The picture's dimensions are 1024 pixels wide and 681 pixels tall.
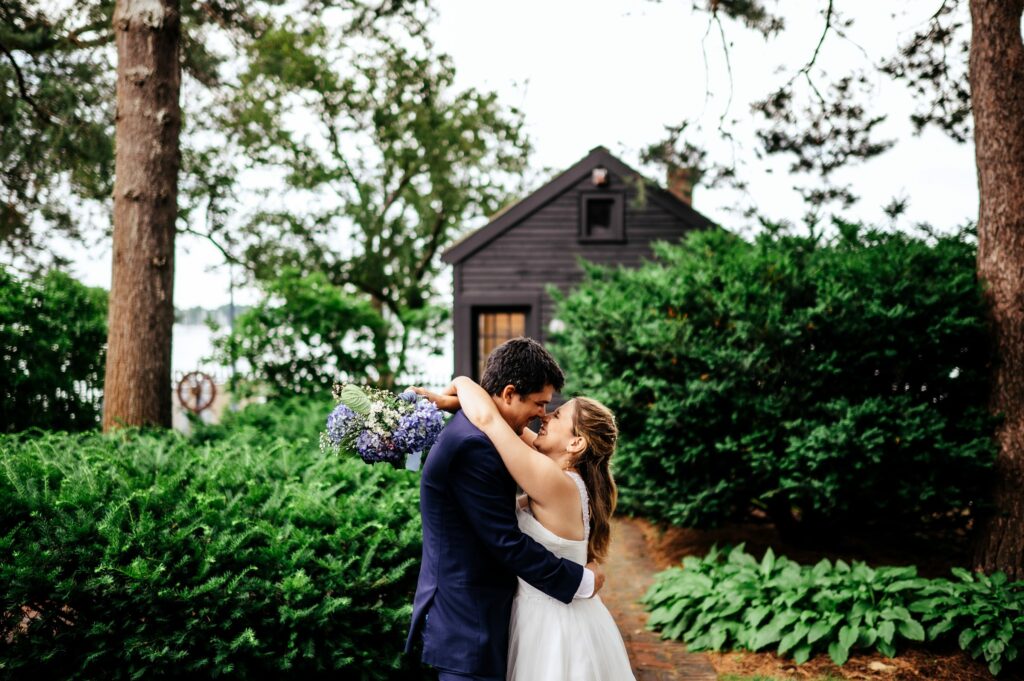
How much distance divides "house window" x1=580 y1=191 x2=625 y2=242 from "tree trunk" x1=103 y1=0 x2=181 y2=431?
1103 cm

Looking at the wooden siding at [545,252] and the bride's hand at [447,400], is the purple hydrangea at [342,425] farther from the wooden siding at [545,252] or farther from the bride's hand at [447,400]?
the wooden siding at [545,252]

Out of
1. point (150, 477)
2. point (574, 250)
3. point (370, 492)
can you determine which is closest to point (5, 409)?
point (150, 477)

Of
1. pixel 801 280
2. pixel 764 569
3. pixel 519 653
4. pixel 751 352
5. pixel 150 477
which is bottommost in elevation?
pixel 764 569

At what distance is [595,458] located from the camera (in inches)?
132

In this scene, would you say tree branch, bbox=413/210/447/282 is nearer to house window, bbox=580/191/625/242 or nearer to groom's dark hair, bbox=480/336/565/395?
house window, bbox=580/191/625/242

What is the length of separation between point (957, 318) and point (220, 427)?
7292 millimetres

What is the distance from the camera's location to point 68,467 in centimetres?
497

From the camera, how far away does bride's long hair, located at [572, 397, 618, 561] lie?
3.33 metres

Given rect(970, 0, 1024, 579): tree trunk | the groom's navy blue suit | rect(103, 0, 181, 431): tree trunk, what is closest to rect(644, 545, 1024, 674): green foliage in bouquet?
rect(970, 0, 1024, 579): tree trunk

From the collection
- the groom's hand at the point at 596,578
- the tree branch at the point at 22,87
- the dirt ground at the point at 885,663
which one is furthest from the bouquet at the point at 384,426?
the tree branch at the point at 22,87

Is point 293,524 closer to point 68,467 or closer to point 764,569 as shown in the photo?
point 68,467

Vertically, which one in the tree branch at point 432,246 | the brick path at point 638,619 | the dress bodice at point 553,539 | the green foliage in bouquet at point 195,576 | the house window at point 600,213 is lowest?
the brick path at point 638,619

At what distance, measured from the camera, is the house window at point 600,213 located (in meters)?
17.5

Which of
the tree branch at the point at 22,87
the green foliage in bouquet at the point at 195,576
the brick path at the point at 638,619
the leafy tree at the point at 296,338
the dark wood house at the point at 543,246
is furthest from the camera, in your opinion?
the dark wood house at the point at 543,246
